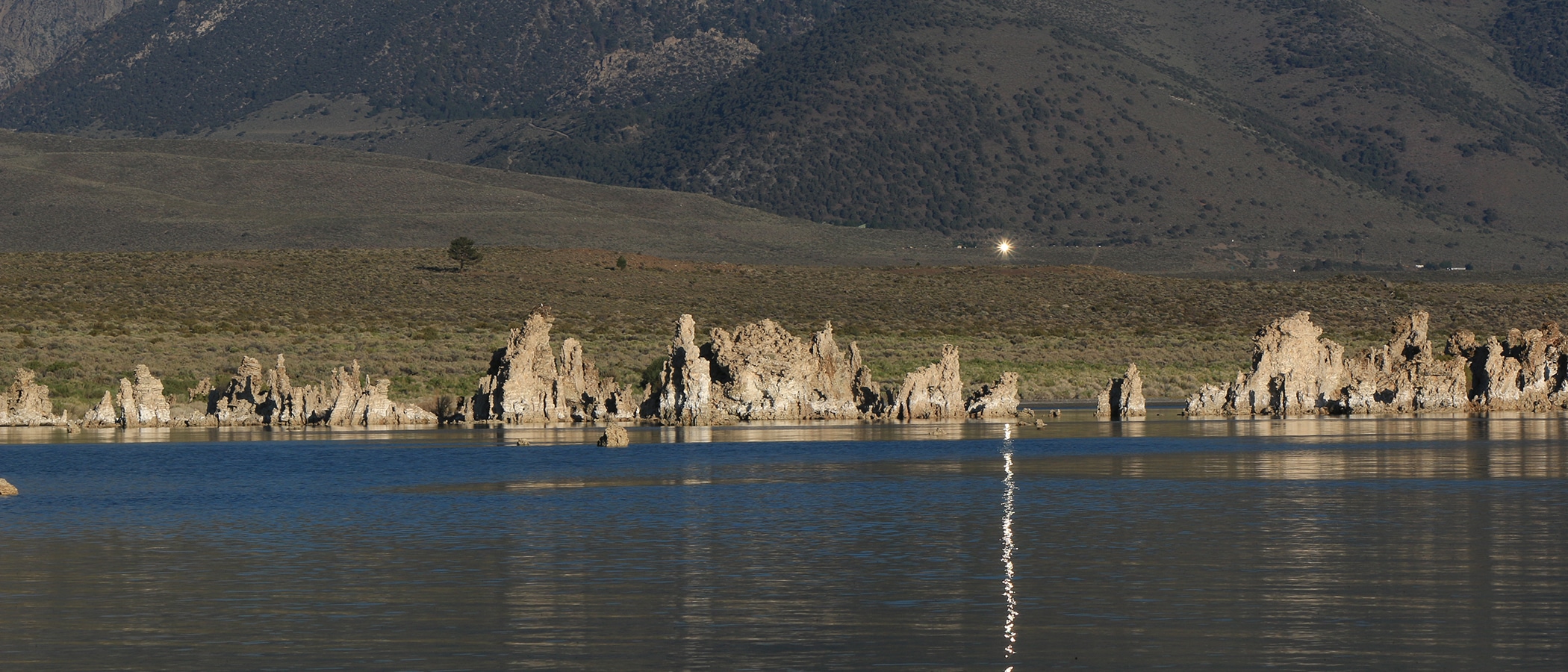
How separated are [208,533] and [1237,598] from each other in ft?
43.2

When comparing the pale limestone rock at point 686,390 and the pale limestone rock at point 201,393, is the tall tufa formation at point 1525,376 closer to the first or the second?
the pale limestone rock at point 686,390

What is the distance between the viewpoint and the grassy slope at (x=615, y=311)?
74.0 meters

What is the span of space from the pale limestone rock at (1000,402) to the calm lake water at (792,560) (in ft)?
46.1

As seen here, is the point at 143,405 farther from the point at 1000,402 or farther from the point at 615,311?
the point at 615,311

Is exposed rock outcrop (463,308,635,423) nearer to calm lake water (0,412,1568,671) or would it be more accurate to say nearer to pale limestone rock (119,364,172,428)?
pale limestone rock (119,364,172,428)

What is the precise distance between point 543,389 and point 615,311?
59.3 meters

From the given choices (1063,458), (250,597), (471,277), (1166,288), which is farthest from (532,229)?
(250,597)

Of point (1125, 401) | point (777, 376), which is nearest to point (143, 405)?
point (777, 376)

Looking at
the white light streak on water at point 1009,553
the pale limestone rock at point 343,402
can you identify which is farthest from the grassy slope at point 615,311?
the white light streak on water at point 1009,553

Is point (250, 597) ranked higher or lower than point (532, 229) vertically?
lower

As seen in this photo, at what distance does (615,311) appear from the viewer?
11050 cm

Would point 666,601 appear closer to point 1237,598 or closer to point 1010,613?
point 1010,613

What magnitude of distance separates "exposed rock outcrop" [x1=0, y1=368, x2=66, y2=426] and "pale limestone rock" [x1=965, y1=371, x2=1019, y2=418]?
24115 millimetres

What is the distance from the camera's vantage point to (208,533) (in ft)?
82.2
